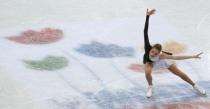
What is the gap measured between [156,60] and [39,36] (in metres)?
1.55

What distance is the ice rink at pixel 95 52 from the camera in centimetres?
420

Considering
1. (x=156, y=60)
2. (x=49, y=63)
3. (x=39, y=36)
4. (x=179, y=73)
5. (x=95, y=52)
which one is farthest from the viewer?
(x=39, y=36)

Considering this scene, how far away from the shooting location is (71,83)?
173 inches

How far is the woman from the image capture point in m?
4.13

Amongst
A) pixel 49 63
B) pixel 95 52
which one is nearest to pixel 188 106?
pixel 95 52

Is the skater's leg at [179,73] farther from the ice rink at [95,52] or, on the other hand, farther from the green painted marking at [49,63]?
the green painted marking at [49,63]

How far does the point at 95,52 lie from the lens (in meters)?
4.95

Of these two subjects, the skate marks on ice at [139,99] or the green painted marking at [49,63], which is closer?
the skate marks on ice at [139,99]

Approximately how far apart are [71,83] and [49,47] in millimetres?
730

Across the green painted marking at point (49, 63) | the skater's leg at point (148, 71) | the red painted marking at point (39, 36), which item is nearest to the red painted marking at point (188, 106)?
the skater's leg at point (148, 71)

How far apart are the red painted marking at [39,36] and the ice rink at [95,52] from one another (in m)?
0.01

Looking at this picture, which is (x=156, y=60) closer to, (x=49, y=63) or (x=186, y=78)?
(x=186, y=78)

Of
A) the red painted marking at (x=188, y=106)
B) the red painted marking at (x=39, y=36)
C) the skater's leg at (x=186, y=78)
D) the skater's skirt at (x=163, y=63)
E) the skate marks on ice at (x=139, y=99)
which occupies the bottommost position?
the red painted marking at (x=188, y=106)

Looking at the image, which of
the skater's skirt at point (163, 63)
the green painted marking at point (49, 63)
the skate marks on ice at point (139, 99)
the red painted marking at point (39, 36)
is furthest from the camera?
the red painted marking at point (39, 36)
